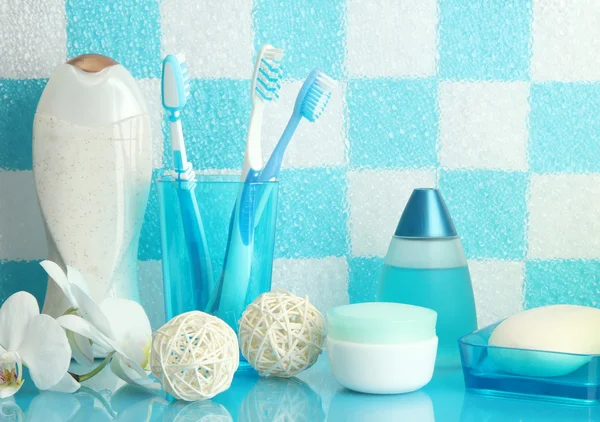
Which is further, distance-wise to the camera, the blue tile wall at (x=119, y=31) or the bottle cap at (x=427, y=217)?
the blue tile wall at (x=119, y=31)

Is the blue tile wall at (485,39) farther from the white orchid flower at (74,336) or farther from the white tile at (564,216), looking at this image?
the white orchid flower at (74,336)

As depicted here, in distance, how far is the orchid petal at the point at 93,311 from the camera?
60 cm

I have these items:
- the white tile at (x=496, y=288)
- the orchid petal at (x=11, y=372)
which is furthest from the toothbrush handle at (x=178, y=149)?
the white tile at (x=496, y=288)

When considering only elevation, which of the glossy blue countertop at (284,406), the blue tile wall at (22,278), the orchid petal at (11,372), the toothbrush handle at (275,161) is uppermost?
the toothbrush handle at (275,161)

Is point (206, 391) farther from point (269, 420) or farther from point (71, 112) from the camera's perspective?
point (71, 112)

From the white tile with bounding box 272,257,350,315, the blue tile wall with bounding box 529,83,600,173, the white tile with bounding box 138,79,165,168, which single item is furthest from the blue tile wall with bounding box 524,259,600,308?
the white tile with bounding box 138,79,165,168

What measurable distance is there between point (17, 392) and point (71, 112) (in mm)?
252

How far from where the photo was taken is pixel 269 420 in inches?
21.5

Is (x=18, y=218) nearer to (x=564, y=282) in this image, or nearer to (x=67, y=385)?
(x=67, y=385)

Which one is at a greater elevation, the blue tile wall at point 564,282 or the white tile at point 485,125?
the white tile at point 485,125

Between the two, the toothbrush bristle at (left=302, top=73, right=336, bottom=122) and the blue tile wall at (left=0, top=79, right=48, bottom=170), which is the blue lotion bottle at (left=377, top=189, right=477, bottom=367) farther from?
the blue tile wall at (left=0, top=79, right=48, bottom=170)

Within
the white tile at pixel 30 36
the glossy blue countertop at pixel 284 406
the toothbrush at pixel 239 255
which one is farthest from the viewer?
the white tile at pixel 30 36

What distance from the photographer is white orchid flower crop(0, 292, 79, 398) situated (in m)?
0.58

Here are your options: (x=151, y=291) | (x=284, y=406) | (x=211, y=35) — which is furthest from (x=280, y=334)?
(x=211, y=35)
